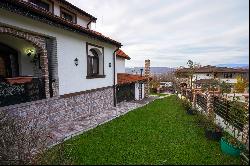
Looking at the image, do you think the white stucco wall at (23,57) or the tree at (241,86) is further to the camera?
the white stucco wall at (23,57)

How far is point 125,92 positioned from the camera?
724 inches

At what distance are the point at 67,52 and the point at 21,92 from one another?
301cm

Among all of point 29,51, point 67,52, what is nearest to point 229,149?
point 67,52

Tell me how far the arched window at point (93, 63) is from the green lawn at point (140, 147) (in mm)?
4122

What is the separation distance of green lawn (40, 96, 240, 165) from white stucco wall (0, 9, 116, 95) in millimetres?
2709

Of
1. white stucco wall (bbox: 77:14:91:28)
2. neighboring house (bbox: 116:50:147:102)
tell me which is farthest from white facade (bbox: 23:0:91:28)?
neighboring house (bbox: 116:50:147:102)

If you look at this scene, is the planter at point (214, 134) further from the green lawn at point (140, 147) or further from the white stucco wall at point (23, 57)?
the white stucco wall at point (23, 57)

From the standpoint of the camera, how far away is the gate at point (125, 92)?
16934 millimetres

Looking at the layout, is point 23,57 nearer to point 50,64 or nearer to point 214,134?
point 50,64

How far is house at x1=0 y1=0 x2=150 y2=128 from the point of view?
7.63 meters

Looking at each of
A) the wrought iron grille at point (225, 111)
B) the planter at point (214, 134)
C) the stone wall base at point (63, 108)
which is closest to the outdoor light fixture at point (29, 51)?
the stone wall base at point (63, 108)

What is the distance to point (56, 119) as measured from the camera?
31.4 ft

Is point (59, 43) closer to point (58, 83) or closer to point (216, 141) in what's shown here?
point (58, 83)

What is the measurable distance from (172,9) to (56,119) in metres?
7.00
